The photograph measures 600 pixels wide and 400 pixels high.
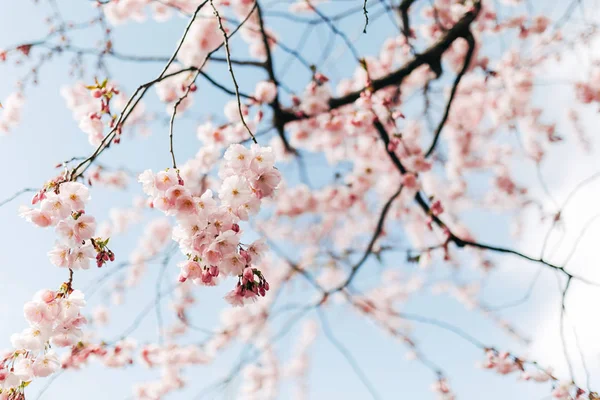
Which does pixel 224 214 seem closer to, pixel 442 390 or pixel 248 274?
pixel 248 274

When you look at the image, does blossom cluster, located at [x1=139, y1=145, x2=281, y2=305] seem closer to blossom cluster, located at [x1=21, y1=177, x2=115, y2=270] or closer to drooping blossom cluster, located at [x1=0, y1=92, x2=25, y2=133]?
blossom cluster, located at [x1=21, y1=177, x2=115, y2=270]

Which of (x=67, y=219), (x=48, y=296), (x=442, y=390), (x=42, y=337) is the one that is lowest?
(x=42, y=337)

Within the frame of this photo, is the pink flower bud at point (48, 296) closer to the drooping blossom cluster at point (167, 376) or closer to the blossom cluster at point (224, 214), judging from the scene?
the blossom cluster at point (224, 214)

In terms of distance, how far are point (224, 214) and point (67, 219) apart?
0.59 meters

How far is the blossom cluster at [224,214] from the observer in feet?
4.69

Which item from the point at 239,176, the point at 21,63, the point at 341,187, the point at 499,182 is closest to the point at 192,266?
the point at 239,176

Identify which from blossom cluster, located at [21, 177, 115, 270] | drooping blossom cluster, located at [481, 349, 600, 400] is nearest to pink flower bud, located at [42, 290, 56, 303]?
blossom cluster, located at [21, 177, 115, 270]

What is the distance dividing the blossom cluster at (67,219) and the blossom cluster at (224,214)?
0.24 meters

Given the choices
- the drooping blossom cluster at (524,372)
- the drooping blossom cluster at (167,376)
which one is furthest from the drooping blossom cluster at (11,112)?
the drooping blossom cluster at (524,372)

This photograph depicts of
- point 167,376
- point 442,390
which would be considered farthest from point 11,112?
point 442,390

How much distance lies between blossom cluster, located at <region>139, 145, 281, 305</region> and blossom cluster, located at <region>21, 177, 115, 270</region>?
24 cm

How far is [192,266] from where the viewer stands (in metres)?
1.49

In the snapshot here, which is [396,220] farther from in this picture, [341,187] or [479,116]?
[479,116]

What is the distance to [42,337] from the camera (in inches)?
61.4
